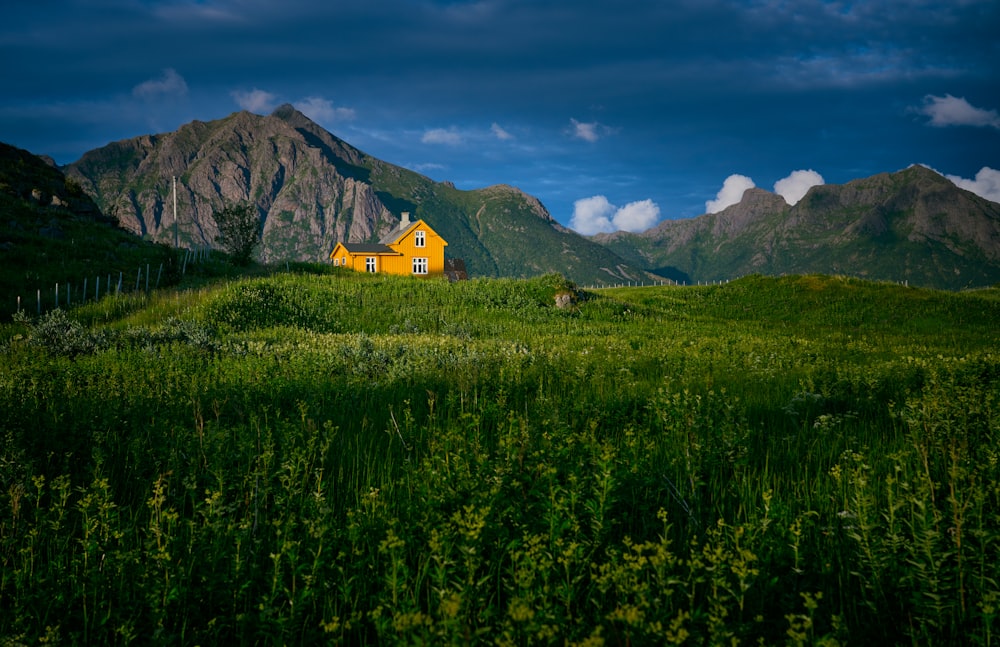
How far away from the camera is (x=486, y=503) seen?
3.51 meters

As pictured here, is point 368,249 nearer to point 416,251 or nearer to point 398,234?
point 398,234

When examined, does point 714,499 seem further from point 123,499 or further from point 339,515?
point 123,499

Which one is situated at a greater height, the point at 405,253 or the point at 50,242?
the point at 405,253

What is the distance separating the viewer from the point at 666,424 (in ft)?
20.3

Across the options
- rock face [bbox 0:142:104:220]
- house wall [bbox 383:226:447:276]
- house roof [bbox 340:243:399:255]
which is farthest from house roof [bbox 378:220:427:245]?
rock face [bbox 0:142:104:220]

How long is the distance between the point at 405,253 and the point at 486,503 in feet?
214

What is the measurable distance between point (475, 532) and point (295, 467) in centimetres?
230

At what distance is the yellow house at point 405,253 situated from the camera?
66.5 m

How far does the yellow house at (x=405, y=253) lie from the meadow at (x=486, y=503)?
55217mm

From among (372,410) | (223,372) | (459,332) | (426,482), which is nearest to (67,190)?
(459,332)

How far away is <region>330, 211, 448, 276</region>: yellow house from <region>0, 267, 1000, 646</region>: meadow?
55.2 metres

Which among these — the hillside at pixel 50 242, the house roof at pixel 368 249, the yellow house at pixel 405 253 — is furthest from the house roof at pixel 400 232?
the hillside at pixel 50 242

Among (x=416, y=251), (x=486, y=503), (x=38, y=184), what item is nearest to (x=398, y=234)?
(x=416, y=251)

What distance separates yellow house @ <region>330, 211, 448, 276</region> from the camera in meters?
66.5
